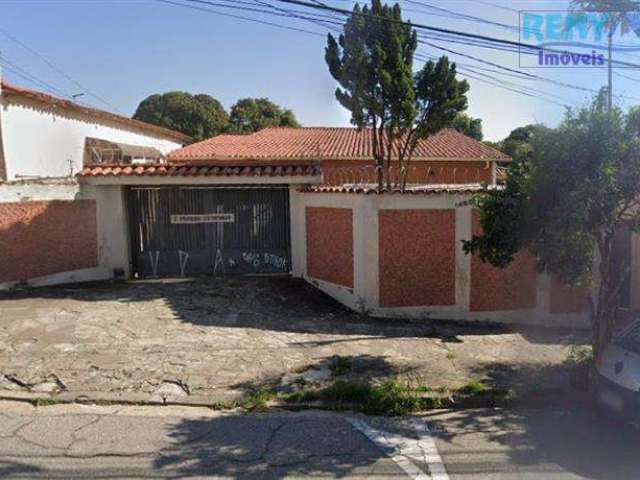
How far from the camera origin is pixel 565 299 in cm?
823

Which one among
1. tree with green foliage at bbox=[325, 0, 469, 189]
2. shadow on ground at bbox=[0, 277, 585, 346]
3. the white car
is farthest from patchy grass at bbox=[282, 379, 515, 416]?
tree with green foliage at bbox=[325, 0, 469, 189]

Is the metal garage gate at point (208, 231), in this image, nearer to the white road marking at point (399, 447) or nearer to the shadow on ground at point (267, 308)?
the shadow on ground at point (267, 308)

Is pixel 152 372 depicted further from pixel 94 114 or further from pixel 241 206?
pixel 94 114

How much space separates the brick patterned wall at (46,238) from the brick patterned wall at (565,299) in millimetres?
8759

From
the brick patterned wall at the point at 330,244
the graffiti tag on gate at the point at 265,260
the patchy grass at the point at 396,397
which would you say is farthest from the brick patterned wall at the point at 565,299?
the graffiti tag on gate at the point at 265,260

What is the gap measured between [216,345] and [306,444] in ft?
8.36

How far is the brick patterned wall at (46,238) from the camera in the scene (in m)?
8.43

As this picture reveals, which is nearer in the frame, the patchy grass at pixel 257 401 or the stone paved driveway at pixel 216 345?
the patchy grass at pixel 257 401

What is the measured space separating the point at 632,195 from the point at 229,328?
16.6ft

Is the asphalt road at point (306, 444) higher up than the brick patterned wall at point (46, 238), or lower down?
lower down

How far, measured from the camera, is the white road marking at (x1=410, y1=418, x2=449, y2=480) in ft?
10.8

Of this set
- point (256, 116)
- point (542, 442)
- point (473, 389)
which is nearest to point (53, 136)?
point (473, 389)

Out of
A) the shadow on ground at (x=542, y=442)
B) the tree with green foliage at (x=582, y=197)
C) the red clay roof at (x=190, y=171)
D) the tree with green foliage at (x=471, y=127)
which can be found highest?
the tree with green foliage at (x=471, y=127)

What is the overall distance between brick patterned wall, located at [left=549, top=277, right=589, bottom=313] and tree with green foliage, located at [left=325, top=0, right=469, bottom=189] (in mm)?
3591
